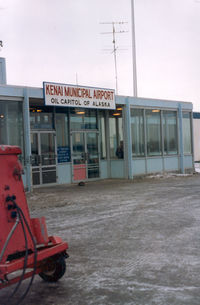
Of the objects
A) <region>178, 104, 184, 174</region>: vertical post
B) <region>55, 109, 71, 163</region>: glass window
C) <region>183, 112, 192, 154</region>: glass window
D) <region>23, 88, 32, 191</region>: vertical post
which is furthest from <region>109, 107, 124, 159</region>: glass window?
<region>23, 88, 32, 191</region>: vertical post

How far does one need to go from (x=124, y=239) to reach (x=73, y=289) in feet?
8.05

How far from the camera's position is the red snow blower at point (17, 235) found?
4129mm

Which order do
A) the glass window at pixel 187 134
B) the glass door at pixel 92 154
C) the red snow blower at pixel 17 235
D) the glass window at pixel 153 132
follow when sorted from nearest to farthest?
the red snow blower at pixel 17 235, the glass door at pixel 92 154, the glass window at pixel 153 132, the glass window at pixel 187 134

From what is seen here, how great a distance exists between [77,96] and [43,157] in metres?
2.91

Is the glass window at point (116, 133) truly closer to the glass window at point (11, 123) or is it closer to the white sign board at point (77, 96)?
the white sign board at point (77, 96)

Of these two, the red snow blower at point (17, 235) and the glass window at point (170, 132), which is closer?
the red snow blower at point (17, 235)

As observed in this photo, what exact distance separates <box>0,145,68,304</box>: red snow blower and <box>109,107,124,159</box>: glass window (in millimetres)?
15073

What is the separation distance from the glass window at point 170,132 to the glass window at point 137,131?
171cm

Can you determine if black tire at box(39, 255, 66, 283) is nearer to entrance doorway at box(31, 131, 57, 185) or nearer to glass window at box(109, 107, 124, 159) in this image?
entrance doorway at box(31, 131, 57, 185)

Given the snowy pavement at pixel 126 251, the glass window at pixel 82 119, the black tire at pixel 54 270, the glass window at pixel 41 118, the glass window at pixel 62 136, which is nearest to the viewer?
the snowy pavement at pixel 126 251

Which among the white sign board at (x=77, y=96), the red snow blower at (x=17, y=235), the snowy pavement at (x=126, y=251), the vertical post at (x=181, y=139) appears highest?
the white sign board at (x=77, y=96)

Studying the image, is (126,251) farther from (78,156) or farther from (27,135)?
(78,156)

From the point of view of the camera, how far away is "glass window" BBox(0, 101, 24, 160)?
14523 millimetres

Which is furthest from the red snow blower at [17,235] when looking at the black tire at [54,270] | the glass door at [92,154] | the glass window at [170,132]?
the glass window at [170,132]
